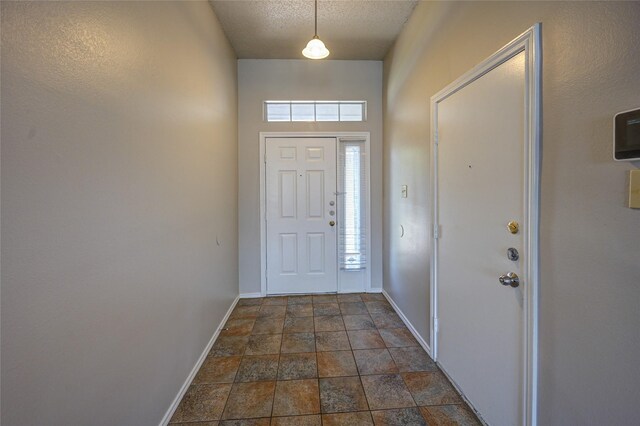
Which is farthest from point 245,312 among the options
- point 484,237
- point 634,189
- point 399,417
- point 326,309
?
point 634,189

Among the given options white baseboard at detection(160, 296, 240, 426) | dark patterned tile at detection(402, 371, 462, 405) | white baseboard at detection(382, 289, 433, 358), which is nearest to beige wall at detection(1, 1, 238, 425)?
white baseboard at detection(160, 296, 240, 426)

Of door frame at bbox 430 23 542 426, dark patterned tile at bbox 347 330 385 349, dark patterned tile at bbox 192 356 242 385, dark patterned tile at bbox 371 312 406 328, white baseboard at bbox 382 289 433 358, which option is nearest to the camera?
door frame at bbox 430 23 542 426

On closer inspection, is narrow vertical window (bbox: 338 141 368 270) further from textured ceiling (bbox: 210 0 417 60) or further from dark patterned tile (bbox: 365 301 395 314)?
textured ceiling (bbox: 210 0 417 60)

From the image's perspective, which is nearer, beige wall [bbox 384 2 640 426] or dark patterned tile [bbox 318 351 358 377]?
beige wall [bbox 384 2 640 426]

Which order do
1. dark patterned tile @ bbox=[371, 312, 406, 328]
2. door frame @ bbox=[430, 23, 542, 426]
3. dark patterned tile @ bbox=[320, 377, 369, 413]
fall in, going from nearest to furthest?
door frame @ bbox=[430, 23, 542, 426]
dark patterned tile @ bbox=[320, 377, 369, 413]
dark patterned tile @ bbox=[371, 312, 406, 328]

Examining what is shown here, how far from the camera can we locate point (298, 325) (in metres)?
2.60

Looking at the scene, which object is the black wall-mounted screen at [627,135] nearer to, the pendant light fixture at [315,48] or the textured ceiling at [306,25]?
the pendant light fixture at [315,48]

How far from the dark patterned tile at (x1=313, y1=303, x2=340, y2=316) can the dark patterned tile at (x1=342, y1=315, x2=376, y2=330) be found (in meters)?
0.15

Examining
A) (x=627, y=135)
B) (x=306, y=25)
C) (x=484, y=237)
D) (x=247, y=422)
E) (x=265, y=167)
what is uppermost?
(x=306, y=25)

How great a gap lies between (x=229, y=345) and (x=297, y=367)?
68cm

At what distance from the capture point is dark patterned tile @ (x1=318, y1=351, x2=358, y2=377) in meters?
1.89

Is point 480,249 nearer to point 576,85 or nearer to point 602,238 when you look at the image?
point 602,238

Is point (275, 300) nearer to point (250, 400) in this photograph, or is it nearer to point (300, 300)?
point (300, 300)

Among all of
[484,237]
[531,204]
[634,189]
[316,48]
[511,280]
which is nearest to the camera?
[634,189]
